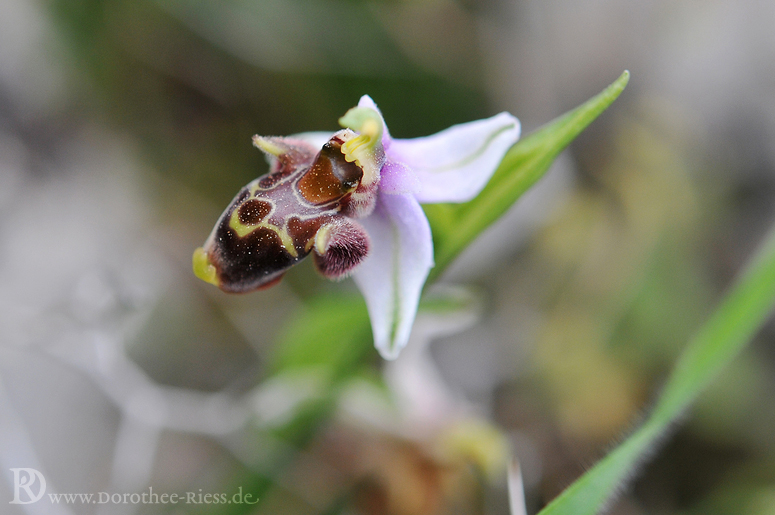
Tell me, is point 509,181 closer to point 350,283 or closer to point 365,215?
point 365,215

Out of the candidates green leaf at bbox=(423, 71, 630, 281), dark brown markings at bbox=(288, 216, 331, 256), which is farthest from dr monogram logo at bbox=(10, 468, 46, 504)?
green leaf at bbox=(423, 71, 630, 281)

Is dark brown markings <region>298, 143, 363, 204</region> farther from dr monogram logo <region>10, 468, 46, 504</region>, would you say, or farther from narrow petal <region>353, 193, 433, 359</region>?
dr monogram logo <region>10, 468, 46, 504</region>

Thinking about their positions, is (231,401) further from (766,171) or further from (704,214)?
(766,171)

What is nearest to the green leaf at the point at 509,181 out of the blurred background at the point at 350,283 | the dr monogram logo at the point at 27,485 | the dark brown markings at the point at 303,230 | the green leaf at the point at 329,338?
the dark brown markings at the point at 303,230

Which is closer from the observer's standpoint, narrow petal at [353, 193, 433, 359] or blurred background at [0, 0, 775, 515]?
narrow petal at [353, 193, 433, 359]

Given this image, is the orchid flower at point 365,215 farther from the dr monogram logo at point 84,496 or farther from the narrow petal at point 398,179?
the dr monogram logo at point 84,496

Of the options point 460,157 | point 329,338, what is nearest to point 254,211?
point 460,157
